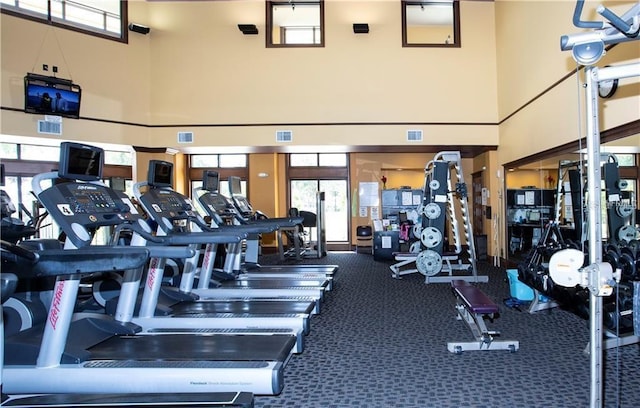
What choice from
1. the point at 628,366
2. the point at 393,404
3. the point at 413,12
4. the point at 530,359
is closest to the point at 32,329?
the point at 393,404

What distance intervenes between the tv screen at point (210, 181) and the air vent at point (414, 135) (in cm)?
446

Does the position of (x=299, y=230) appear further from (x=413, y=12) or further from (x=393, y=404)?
(x=393, y=404)

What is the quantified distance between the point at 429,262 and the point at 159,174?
4147mm

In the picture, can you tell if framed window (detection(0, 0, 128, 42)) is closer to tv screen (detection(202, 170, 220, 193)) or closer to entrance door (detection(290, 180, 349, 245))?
tv screen (detection(202, 170, 220, 193))

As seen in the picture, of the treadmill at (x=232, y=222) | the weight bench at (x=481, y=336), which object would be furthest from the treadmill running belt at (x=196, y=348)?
the treadmill at (x=232, y=222)

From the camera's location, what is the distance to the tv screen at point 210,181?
5547 mm

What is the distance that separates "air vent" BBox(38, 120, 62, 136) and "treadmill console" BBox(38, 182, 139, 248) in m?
5.39

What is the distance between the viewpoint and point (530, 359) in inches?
132

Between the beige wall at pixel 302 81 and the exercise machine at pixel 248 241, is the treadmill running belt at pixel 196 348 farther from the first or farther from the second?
the beige wall at pixel 302 81

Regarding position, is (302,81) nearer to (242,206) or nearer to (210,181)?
(242,206)

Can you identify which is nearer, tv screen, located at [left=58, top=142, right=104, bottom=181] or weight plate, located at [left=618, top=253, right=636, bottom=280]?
tv screen, located at [left=58, top=142, right=104, bottom=181]

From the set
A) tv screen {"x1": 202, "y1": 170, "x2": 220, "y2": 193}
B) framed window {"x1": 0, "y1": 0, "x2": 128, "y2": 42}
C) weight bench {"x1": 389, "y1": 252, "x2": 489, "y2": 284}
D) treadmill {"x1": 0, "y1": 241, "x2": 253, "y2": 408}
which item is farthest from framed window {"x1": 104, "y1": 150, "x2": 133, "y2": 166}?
treadmill {"x1": 0, "y1": 241, "x2": 253, "y2": 408}

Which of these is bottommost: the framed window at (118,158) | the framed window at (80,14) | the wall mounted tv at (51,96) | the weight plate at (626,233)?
the weight plate at (626,233)

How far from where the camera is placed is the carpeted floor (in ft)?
8.96
